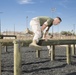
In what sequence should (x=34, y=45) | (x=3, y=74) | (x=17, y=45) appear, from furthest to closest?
(x=3, y=74) → (x=34, y=45) → (x=17, y=45)

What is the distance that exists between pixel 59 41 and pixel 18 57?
7.84 ft

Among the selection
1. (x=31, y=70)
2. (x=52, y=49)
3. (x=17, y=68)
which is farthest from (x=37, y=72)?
(x=52, y=49)

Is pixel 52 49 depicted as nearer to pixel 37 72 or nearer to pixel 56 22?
pixel 37 72

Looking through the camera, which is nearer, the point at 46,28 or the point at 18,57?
the point at 18,57

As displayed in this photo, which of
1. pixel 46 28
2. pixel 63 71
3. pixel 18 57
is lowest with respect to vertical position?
pixel 63 71

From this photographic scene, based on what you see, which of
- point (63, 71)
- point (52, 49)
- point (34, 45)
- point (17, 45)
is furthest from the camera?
point (52, 49)

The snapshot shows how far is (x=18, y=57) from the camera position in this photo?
6203 mm

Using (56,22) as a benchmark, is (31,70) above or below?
below

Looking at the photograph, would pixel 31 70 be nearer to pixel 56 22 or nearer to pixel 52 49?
pixel 56 22

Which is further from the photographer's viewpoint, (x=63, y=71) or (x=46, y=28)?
(x=63, y=71)

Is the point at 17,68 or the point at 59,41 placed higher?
the point at 59,41

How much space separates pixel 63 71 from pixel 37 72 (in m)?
1.00

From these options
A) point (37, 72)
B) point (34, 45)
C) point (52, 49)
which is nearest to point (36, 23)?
point (34, 45)

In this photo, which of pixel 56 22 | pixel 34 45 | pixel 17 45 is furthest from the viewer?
pixel 56 22
